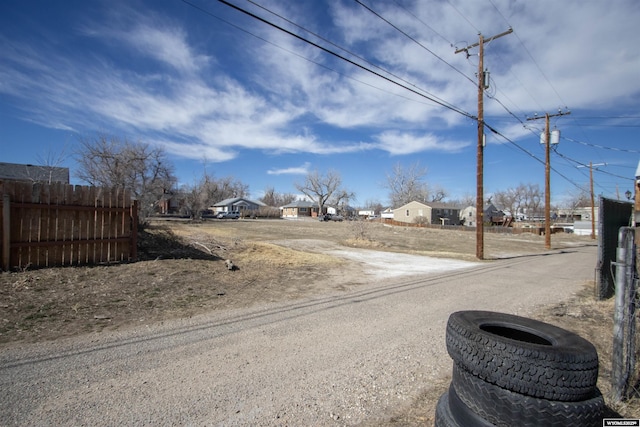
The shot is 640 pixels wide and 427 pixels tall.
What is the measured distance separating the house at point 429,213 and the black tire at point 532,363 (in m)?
66.2

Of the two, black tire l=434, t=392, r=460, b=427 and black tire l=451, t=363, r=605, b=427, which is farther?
black tire l=434, t=392, r=460, b=427

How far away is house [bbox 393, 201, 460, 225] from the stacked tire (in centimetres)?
6618

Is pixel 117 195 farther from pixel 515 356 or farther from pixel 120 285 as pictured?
pixel 515 356

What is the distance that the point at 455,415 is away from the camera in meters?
2.34

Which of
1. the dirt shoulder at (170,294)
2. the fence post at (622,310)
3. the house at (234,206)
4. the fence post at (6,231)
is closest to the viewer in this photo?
the fence post at (622,310)

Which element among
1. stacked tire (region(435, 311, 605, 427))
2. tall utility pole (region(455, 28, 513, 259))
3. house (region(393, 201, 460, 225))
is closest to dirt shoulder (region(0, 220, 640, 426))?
stacked tire (region(435, 311, 605, 427))

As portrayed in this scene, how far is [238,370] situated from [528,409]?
106 inches

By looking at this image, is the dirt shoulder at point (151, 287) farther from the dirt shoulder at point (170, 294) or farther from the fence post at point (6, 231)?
the fence post at point (6, 231)

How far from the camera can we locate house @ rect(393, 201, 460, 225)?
69.5 meters

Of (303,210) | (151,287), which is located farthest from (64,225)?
(303,210)

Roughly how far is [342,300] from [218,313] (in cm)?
249

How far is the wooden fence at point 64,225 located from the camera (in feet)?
22.5

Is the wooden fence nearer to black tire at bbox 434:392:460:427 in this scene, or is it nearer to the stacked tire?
black tire at bbox 434:392:460:427

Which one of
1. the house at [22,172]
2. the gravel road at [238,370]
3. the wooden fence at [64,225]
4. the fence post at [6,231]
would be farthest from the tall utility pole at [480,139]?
the house at [22,172]
